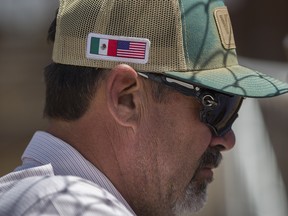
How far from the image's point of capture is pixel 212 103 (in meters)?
2.18

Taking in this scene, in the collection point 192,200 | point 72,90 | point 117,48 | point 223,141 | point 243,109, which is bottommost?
point 243,109

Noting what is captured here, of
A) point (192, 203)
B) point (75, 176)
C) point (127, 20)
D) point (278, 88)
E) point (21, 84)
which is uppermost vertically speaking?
point (127, 20)

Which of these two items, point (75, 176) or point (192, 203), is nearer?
point (75, 176)

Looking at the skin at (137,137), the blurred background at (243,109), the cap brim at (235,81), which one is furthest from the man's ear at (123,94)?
the blurred background at (243,109)

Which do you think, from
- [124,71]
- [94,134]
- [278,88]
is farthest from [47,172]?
[278,88]

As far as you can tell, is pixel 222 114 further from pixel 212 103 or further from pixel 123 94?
pixel 123 94

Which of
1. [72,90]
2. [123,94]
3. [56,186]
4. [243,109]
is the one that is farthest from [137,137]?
[243,109]

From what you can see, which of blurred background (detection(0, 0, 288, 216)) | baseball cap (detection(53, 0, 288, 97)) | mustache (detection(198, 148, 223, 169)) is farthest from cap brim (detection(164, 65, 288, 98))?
blurred background (detection(0, 0, 288, 216))

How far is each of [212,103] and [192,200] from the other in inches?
11.9

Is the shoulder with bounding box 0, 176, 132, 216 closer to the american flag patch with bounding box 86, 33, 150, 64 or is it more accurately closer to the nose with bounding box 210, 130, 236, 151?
the american flag patch with bounding box 86, 33, 150, 64

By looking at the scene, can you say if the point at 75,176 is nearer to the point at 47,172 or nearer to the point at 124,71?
the point at 47,172

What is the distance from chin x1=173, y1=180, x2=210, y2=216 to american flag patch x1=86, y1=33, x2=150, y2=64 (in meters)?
0.42

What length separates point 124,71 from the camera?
2086 mm

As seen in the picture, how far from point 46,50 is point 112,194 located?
19.7 feet
